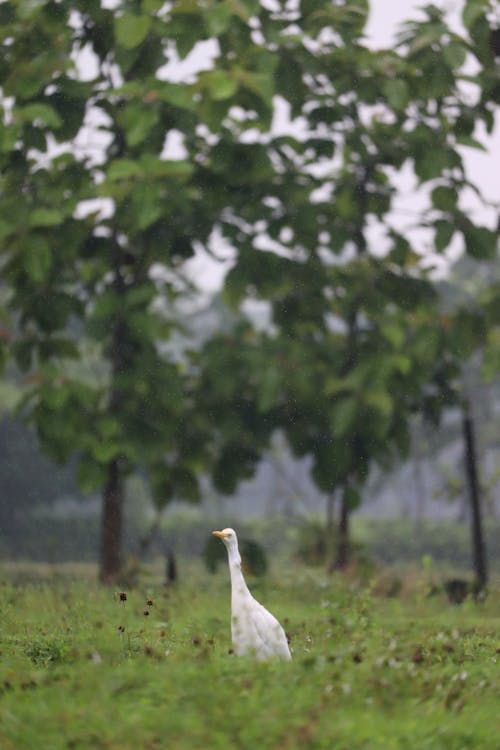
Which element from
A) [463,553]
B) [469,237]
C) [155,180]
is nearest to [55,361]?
[155,180]

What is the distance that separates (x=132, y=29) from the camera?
36.2 ft

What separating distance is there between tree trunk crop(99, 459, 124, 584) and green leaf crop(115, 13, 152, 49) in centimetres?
463

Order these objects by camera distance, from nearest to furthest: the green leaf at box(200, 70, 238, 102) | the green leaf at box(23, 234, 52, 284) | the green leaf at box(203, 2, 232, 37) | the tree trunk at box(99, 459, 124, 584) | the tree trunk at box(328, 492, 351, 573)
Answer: the green leaf at box(200, 70, 238, 102) → the green leaf at box(203, 2, 232, 37) → the green leaf at box(23, 234, 52, 284) → the tree trunk at box(99, 459, 124, 584) → the tree trunk at box(328, 492, 351, 573)

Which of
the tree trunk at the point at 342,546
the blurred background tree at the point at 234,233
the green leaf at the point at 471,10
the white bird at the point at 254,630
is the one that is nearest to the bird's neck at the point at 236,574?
the white bird at the point at 254,630

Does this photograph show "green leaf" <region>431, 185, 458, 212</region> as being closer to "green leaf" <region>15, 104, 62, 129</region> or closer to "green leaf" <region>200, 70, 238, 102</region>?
"green leaf" <region>200, 70, 238, 102</region>

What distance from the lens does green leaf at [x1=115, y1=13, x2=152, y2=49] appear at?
11.0m

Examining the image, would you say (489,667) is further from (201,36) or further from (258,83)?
(201,36)

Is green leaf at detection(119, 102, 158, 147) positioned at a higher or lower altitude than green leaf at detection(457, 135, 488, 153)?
higher

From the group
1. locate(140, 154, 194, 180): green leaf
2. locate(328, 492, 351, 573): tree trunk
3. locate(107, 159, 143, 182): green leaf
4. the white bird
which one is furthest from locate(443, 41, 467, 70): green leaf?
the white bird

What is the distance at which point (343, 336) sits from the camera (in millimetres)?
14195

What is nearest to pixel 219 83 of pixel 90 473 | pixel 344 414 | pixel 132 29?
pixel 132 29

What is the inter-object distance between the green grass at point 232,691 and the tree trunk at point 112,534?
466 cm

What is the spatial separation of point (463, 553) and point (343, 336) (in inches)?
1117

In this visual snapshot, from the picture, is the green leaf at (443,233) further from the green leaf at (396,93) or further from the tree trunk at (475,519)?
the tree trunk at (475,519)
